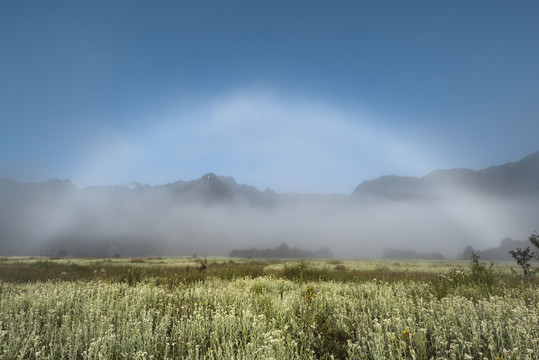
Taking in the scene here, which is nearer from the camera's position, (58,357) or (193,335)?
(58,357)

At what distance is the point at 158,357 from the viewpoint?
4215 mm

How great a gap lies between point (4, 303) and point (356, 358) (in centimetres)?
821

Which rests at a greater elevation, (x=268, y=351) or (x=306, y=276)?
(x=268, y=351)

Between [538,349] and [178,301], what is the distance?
21.6 feet

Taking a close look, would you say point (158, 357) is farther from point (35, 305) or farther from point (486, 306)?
point (486, 306)

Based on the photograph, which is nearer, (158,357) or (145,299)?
(158,357)

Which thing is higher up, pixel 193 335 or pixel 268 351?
pixel 268 351

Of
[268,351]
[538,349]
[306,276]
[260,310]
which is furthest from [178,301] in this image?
[306,276]

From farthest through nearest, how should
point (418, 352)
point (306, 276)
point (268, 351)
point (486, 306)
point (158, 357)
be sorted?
1. point (306, 276)
2. point (486, 306)
3. point (158, 357)
4. point (418, 352)
5. point (268, 351)

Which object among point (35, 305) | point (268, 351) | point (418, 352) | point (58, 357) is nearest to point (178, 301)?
point (58, 357)

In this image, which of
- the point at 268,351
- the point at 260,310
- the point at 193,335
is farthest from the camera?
the point at 260,310

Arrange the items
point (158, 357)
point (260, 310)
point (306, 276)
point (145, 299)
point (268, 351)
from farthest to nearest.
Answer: point (306, 276) → point (145, 299) → point (260, 310) → point (158, 357) → point (268, 351)

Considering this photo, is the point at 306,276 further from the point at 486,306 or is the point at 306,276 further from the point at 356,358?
the point at 356,358

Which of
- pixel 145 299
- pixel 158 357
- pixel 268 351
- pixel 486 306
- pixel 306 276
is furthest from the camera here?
pixel 306 276
